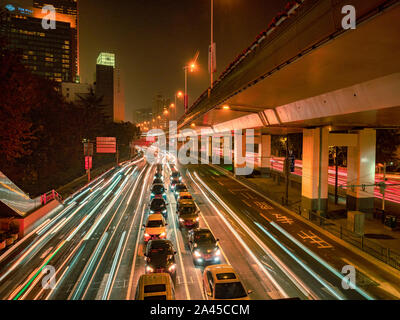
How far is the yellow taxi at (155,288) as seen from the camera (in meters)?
8.34

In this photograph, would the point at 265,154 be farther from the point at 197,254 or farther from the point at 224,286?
the point at 224,286

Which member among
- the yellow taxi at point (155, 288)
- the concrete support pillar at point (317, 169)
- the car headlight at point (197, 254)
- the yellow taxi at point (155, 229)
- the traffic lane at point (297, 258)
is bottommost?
the traffic lane at point (297, 258)

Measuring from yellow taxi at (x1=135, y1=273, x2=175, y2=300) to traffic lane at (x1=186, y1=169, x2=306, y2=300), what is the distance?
379cm

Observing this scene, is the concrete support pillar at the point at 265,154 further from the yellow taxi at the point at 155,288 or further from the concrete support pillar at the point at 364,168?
the yellow taxi at the point at 155,288

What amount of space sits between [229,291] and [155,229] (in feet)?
26.4

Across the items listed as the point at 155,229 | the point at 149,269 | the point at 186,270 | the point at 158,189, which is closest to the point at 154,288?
the point at 149,269

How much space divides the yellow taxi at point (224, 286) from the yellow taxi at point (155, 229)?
6.33 meters

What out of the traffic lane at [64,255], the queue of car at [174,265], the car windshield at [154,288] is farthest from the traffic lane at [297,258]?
the traffic lane at [64,255]

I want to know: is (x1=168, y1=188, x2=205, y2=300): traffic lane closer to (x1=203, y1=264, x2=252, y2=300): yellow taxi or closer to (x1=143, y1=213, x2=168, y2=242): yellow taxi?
(x1=203, y1=264, x2=252, y2=300): yellow taxi

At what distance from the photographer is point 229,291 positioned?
29.9 feet

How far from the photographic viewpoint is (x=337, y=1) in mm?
7992
